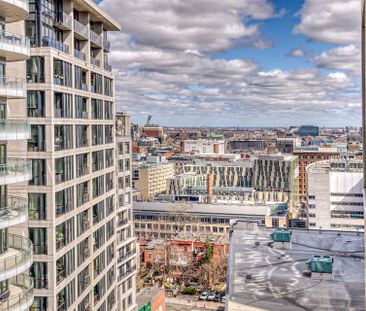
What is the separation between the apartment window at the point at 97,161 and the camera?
3419cm

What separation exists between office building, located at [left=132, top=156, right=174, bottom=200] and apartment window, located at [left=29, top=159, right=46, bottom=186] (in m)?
144

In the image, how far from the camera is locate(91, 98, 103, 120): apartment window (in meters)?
34.3

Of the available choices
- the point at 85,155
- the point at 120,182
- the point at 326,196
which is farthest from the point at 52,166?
the point at 326,196

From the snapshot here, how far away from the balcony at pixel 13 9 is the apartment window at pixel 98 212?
16.1 meters

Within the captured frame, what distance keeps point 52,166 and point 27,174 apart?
599 cm

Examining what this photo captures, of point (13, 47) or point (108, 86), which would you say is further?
point (108, 86)

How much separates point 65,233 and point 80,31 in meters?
13.6

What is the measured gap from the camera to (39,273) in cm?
2692

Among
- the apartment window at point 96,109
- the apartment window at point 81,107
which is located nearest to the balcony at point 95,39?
the apartment window at point 96,109

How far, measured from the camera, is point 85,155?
107 feet

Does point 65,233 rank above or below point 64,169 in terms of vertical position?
below

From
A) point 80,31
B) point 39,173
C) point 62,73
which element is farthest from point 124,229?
point 62,73

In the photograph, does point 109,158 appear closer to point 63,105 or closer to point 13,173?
point 63,105

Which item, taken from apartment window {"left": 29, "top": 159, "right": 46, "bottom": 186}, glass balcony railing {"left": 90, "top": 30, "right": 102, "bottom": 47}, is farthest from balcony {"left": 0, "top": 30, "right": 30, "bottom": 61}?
glass balcony railing {"left": 90, "top": 30, "right": 102, "bottom": 47}
